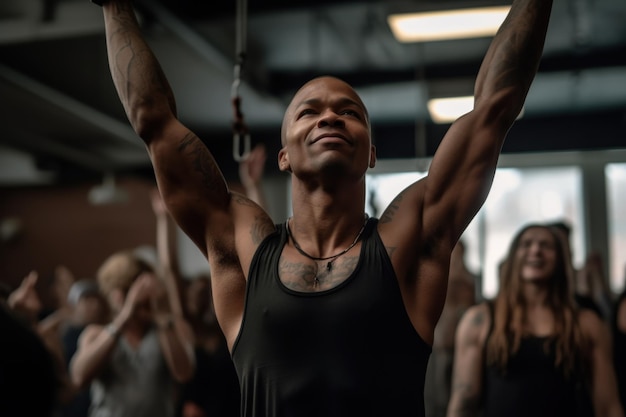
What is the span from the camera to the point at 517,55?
1.60 meters

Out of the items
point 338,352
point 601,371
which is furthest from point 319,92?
point 601,371

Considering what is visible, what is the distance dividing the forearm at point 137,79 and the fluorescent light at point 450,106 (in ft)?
12.4

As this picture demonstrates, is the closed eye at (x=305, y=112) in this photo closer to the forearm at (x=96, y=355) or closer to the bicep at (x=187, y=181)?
the bicep at (x=187, y=181)

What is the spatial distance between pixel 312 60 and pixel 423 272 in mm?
4742

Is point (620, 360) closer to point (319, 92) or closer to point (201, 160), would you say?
point (319, 92)

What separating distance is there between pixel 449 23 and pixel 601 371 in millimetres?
1831

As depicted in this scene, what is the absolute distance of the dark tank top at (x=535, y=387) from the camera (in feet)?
8.70

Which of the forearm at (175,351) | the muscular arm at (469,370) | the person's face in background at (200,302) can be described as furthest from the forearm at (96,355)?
the muscular arm at (469,370)

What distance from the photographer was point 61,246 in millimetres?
9641

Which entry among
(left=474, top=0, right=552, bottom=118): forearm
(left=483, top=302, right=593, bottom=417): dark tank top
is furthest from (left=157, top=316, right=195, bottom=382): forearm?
(left=474, top=0, right=552, bottom=118): forearm

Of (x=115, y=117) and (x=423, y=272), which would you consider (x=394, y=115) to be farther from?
(x=423, y=272)

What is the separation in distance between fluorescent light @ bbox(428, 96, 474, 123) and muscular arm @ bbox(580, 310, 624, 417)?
8.66ft

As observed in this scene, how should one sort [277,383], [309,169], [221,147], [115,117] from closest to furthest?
1. [277,383]
2. [309,169]
3. [115,117]
4. [221,147]

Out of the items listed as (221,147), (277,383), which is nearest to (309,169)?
(277,383)
